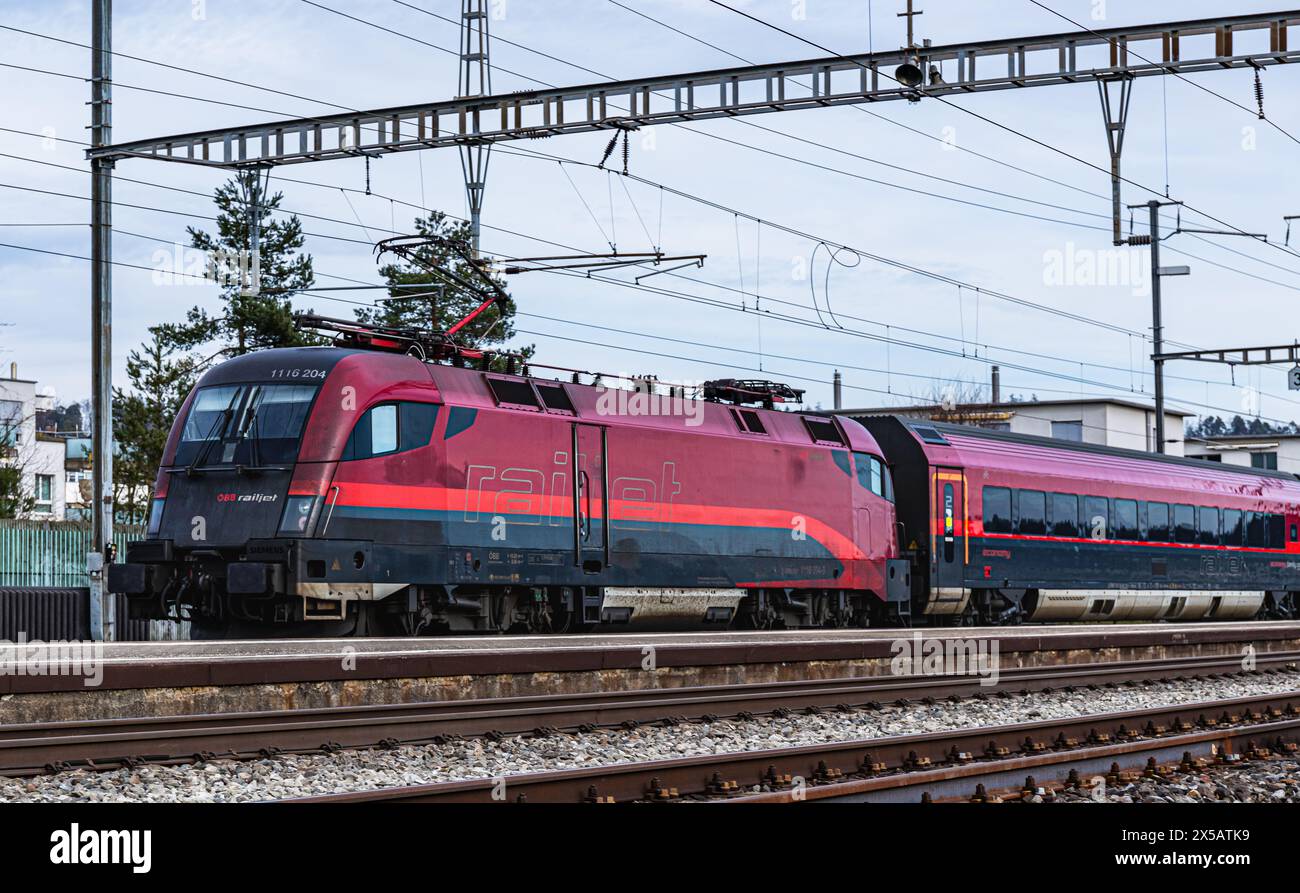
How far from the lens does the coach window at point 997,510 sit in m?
29.0

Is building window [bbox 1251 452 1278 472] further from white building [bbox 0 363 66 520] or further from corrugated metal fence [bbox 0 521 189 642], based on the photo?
corrugated metal fence [bbox 0 521 189 642]

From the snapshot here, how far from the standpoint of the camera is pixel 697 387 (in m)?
24.1

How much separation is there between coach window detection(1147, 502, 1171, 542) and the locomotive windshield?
71.5 ft

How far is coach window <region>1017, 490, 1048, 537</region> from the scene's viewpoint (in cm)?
2978

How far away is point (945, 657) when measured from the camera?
22516mm

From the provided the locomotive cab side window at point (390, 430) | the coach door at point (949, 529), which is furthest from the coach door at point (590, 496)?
the coach door at point (949, 529)

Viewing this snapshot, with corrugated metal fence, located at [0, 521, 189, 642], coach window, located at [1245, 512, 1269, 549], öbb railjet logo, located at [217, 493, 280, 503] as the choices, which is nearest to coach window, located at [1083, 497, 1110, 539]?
coach window, located at [1245, 512, 1269, 549]

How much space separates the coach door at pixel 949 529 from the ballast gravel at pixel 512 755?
9768 mm

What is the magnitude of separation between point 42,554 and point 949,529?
675 inches
